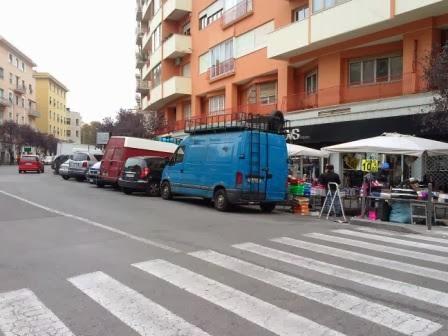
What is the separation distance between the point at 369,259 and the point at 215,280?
116 inches

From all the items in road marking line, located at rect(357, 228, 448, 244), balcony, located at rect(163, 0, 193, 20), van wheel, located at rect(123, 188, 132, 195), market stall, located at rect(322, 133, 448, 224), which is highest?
balcony, located at rect(163, 0, 193, 20)

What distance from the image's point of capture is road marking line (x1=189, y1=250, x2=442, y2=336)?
187 inches

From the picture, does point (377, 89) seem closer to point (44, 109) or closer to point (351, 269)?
point (351, 269)

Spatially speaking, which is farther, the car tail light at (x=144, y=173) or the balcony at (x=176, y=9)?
the balcony at (x=176, y=9)

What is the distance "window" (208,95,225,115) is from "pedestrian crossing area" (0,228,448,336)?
25.1m

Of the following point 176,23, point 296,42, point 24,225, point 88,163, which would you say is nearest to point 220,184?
point 24,225

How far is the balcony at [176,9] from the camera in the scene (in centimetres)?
3725

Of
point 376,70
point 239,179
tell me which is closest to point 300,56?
point 376,70

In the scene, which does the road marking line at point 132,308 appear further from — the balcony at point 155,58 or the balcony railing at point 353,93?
the balcony at point 155,58

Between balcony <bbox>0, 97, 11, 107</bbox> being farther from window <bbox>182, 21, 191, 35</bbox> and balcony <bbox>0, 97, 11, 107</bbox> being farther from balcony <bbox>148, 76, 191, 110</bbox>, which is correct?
window <bbox>182, 21, 191, 35</bbox>

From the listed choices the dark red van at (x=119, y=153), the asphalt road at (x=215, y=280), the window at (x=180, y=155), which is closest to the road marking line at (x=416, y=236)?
the asphalt road at (x=215, y=280)

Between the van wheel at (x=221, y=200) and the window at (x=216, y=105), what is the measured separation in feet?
56.9

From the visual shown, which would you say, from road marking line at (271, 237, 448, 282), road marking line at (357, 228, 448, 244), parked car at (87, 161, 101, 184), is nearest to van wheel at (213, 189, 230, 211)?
road marking line at (357, 228, 448, 244)

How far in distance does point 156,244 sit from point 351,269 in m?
3.46
